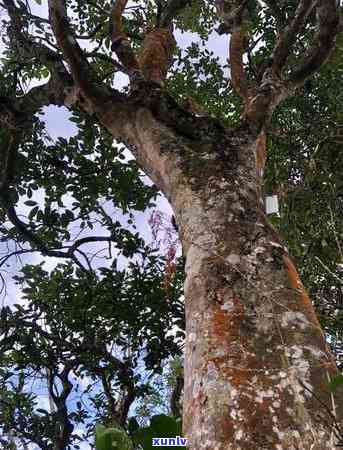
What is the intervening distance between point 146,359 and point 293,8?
393 cm

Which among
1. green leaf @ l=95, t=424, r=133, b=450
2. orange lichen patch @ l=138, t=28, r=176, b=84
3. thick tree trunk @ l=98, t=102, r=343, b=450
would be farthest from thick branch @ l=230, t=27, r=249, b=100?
green leaf @ l=95, t=424, r=133, b=450

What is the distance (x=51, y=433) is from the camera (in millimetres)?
5434

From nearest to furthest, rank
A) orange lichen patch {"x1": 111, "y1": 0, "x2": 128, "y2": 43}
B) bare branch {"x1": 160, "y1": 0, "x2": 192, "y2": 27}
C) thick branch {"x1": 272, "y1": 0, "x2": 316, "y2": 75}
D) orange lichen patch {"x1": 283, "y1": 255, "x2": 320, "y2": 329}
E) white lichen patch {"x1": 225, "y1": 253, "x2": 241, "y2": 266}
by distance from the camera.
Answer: orange lichen patch {"x1": 283, "y1": 255, "x2": 320, "y2": 329} → white lichen patch {"x1": 225, "y1": 253, "x2": 241, "y2": 266} → thick branch {"x1": 272, "y1": 0, "x2": 316, "y2": 75} → orange lichen patch {"x1": 111, "y1": 0, "x2": 128, "y2": 43} → bare branch {"x1": 160, "y1": 0, "x2": 192, "y2": 27}

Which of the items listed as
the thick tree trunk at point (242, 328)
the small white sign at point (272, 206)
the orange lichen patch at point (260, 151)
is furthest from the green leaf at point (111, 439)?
the orange lichen patch at point (260, 151)

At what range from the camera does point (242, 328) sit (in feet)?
4.66

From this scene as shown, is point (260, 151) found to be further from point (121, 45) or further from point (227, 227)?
point (121, 45)

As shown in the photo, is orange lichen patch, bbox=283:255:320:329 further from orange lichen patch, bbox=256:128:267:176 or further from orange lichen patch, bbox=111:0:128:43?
orange lichen patch, bbox=111:0:128:43

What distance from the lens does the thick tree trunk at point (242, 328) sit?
44.9 inches

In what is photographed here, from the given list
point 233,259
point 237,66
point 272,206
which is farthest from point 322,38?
point 233,259

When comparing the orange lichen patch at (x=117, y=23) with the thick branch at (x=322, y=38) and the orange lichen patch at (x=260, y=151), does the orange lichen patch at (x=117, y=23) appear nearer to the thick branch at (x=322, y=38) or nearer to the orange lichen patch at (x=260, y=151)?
the thick branch at (x=322, y=38)

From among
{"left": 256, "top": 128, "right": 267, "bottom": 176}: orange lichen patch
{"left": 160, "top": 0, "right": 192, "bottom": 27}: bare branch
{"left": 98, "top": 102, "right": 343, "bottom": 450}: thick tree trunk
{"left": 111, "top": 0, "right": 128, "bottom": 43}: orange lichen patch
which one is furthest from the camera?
{"left": 160, "top": 0, "right": 192, "bottom": 27}: bare branch

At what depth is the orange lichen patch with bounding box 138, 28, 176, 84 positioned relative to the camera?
3860 mm

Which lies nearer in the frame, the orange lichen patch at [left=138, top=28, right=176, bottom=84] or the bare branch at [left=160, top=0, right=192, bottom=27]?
the orange lichen patch at [left=138, top=28, right=176, bottom=84]

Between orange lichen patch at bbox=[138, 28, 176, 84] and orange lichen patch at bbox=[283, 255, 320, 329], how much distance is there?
2.38 m
